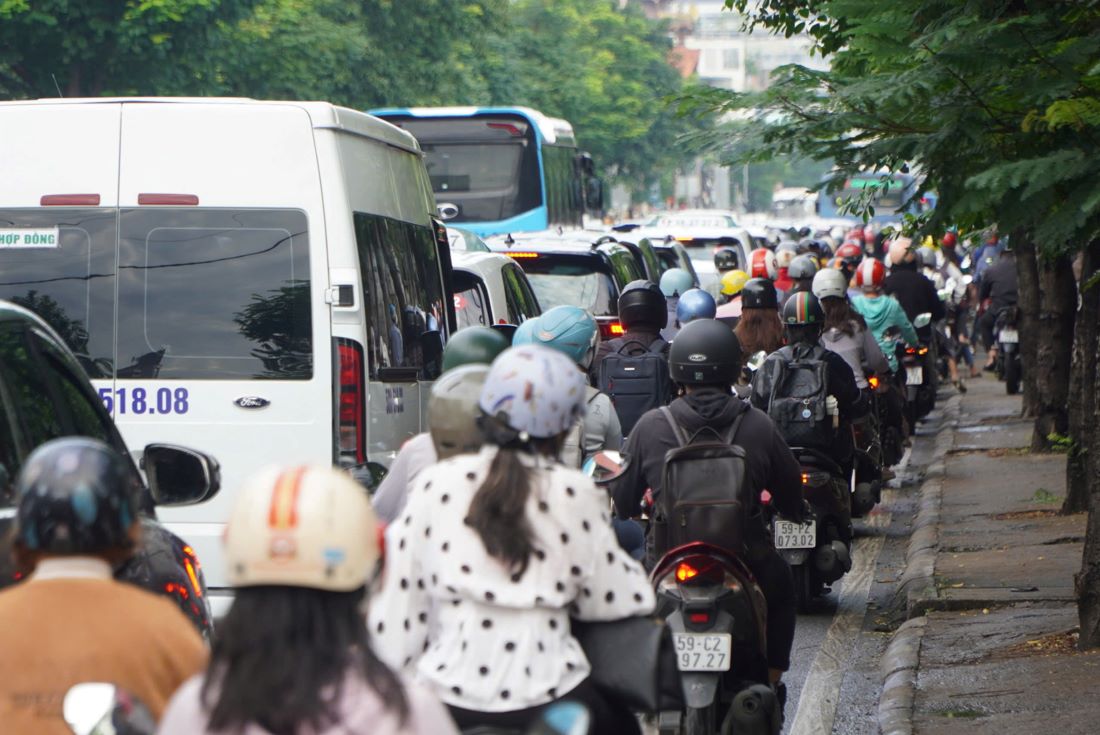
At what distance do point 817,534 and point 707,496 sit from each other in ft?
13.2

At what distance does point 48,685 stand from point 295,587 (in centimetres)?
49

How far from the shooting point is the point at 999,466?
17.0 m

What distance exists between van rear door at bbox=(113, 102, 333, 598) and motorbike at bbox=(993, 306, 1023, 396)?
15564 millimetres

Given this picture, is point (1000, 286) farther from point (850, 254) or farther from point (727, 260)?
point (727, 260)

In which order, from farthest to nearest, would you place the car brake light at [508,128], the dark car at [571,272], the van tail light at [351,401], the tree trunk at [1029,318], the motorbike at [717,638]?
1. the car brake light at [508,128]
2. the tree trunk at [1029,318]
3. the dark car at [571,272]
4. the van tail light at [351,401]
5. the motorbike at [717,638]

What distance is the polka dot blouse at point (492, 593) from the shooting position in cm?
374

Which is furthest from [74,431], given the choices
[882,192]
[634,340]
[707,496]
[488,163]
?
[488,163]

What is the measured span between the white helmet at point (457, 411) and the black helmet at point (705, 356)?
2333 mm

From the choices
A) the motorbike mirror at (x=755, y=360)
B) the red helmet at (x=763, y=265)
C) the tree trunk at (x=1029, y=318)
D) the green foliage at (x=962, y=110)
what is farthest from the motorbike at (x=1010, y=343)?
the green foliage at (x=962, y=110)

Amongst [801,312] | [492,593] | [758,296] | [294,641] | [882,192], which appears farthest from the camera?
[758,296]

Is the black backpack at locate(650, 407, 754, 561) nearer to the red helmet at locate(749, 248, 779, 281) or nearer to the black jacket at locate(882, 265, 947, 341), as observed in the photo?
the red helmet at locate(749, 248, 779, 281)

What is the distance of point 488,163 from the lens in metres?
28.4

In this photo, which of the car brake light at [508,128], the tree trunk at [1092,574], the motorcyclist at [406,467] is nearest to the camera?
the motorcyclist at [406,467]

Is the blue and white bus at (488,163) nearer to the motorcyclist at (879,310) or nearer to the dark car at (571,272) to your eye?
the dark car at (571,272)
